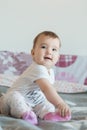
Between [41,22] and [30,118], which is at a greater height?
[41,22]

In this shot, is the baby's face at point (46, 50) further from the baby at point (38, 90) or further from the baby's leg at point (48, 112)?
the baby's leg at point (48, 112)

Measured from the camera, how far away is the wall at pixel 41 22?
2.20 metres

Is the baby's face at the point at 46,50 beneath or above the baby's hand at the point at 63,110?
above

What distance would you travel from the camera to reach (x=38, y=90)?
3.93 ft

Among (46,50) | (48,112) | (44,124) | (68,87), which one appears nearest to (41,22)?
(68,87)

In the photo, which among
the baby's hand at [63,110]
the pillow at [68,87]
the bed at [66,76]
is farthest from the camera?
the pillow at [68,87]

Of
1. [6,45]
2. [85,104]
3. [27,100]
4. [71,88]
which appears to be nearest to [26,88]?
[27,100]

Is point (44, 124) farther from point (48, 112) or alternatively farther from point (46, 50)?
point (46, 50)

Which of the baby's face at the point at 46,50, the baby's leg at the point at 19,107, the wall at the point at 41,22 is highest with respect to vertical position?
the wall at the point at 41,22

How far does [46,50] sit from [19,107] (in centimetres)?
25

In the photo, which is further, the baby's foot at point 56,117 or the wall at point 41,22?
the wall at point 41,22

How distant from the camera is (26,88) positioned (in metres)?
1.18

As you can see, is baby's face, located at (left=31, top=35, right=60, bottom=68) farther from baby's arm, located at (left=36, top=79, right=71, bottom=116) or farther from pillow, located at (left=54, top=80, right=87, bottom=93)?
pillow, located at (left=54, top=80, right=87, bottom=93)

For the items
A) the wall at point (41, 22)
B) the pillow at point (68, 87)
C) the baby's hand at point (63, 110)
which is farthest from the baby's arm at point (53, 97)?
the wall at point (41, 22)
